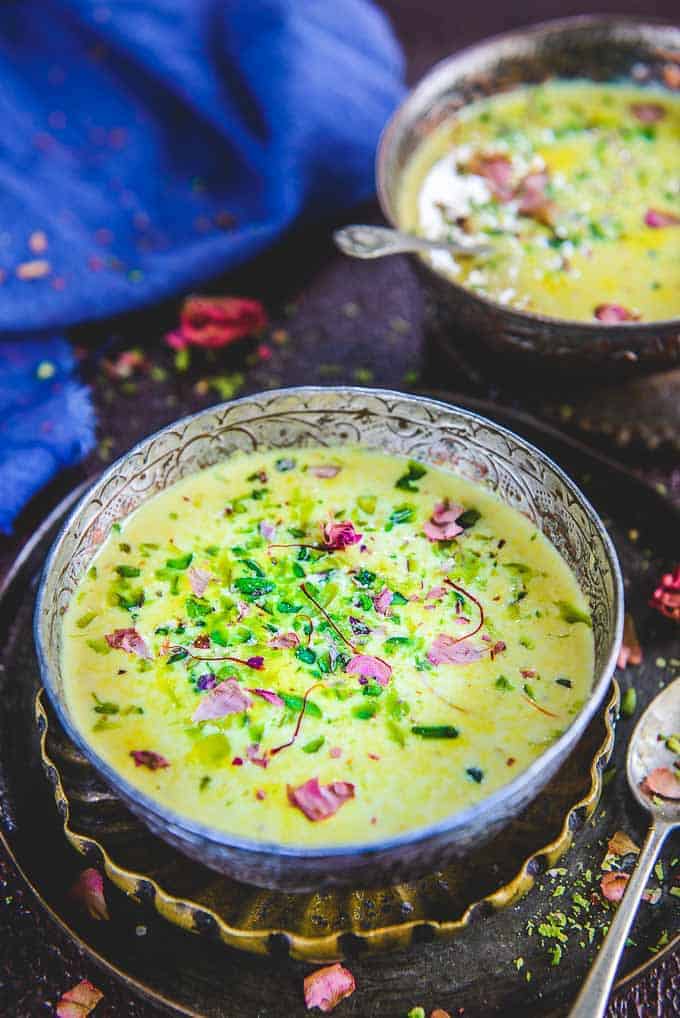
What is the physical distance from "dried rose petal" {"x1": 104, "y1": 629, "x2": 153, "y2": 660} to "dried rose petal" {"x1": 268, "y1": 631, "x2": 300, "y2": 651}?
0.54ft

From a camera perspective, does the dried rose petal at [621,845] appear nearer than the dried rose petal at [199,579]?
Yes

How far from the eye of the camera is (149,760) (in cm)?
148

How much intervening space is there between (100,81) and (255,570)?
1.57 metres

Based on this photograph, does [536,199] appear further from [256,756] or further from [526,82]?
[256,756]

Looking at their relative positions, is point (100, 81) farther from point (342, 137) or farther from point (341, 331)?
point (341, 331)

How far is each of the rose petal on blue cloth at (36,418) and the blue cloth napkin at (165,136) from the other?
0.02m

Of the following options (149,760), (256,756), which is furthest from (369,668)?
(149,760)

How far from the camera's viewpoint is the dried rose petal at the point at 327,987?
1.39 metres

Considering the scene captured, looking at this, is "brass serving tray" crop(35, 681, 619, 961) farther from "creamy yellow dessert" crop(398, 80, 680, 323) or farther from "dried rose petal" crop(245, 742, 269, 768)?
"creamy yellow dessert" crop(398, 80, 680, 323)

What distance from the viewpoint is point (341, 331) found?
243 centimetres

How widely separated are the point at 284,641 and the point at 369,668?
4.8 inches

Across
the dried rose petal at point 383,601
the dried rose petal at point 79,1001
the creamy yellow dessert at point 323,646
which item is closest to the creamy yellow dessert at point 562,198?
the creamy yellow dessert at point 323,646

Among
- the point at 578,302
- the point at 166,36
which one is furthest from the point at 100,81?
the point at 578,302

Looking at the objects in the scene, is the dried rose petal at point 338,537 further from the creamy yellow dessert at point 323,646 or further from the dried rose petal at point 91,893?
the dried rose petal at point 91,893
